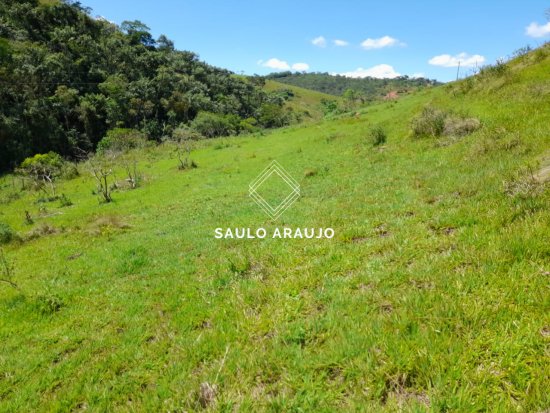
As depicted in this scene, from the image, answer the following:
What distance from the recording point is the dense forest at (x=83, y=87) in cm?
6638

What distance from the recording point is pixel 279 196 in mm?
17453

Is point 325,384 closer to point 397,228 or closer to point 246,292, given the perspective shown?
point 246,292

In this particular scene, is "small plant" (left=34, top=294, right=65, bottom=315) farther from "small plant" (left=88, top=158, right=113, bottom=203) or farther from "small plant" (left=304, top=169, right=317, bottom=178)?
"small plant" (left=88, top=158, right=113, bottom=203)

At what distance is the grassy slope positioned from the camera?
3854 millimetres

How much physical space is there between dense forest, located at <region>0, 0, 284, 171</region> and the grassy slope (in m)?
67.2

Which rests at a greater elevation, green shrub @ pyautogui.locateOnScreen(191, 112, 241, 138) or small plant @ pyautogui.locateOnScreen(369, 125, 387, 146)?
green shrub @ pyautogui.locateOnScreen(191, 112, 241, 138)

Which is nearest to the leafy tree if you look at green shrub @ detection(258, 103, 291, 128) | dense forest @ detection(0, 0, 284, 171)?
dense forest @ detection(0, 0, 284, 171)

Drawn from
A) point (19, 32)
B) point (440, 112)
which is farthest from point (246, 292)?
point (19, 32)

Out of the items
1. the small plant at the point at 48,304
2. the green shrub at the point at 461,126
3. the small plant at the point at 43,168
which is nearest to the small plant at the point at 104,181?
the small plant at the point at 43,168

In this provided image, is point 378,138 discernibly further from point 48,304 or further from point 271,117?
point 271,117

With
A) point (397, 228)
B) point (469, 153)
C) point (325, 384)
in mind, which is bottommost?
point (325, 384)

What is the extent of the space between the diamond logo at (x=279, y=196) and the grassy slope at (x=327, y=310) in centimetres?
175

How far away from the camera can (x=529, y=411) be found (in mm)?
Result: 3186

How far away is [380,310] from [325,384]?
1553 millimetres
